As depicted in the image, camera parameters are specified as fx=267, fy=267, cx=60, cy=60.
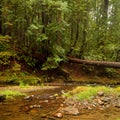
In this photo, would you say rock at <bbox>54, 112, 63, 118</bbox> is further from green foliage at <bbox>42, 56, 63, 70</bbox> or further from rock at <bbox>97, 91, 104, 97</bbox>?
green foliage at <bbox>42, 56, 63, 70</bbox>

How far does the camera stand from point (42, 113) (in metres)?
10.2

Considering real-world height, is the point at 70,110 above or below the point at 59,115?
below

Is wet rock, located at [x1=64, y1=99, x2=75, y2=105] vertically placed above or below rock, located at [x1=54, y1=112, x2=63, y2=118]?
below

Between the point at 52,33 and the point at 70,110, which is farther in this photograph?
the point at 52,33

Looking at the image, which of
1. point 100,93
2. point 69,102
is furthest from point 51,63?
point 69,102

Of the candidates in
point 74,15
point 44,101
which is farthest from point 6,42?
point 44,101

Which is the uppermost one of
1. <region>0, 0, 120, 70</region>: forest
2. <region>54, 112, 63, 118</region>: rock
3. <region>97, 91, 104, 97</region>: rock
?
<region>0, 0, 120, 70</region>: forest

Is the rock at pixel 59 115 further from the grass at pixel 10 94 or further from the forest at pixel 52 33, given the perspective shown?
the forest at pixel 52 33

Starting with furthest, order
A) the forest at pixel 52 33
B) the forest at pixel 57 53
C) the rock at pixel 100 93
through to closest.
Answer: the forest at pixel 52 33
the forest at pixel 57 53
the rock at pixel 100 93

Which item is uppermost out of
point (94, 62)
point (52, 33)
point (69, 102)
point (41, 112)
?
point (52, 33)

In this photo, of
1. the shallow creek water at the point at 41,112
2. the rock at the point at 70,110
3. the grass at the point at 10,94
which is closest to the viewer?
the shallow creek water at the point at 41,112

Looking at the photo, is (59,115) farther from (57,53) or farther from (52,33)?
(52,33)

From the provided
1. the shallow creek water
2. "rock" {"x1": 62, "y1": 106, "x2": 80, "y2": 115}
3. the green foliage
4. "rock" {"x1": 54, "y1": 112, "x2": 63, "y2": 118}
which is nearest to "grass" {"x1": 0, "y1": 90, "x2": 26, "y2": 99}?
the shallow creek water

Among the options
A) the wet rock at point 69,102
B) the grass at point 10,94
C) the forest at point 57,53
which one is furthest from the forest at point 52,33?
the wet rock at point 69,102
